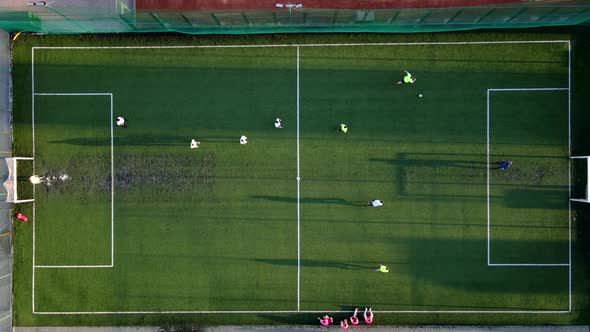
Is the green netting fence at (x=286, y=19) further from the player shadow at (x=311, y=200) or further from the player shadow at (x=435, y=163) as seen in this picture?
the player shadow at (x=311, y=200)

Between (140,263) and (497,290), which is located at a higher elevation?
(140,263)

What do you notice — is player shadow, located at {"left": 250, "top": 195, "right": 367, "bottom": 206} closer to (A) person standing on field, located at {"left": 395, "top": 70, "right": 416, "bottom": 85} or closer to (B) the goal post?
(A) person standing on field, located at {"left": 395, "top": 70, "right": 416, "bottom": 85}

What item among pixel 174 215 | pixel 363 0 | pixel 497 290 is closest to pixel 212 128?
pixel 174 215

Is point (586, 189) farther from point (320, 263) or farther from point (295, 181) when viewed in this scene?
point (295, 181)

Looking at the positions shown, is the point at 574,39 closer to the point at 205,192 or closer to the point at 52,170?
the point at 205,192

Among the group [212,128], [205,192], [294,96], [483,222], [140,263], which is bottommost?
[140,263]

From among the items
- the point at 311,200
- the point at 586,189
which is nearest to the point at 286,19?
the point at 311,200
